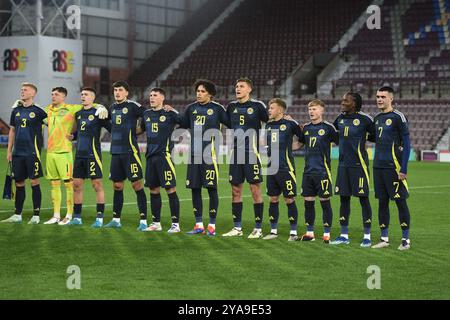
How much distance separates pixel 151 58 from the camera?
48781 millimetres

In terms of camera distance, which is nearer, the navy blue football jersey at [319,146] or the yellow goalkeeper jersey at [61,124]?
the navy blue football jersey at [319,146]

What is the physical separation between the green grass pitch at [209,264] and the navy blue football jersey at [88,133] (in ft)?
3.87

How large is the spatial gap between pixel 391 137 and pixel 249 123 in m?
2.02

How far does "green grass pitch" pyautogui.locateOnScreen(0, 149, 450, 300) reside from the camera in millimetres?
7680

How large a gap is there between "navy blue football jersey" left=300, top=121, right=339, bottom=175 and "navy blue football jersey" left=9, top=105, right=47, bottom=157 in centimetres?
438

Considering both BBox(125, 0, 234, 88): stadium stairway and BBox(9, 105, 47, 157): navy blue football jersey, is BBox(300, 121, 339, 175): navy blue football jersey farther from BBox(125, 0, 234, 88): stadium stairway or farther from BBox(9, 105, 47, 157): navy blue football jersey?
BBox(125, 0, 234, 88): stadium stairway

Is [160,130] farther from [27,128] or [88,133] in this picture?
[27,128]

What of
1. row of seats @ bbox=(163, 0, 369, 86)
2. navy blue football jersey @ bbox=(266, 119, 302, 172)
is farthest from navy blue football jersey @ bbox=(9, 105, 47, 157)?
row of seats @ bbox=(163, 0, 369, 86)

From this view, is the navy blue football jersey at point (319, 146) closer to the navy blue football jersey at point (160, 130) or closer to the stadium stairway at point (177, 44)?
the navy blue football jersey at point (160, 130)

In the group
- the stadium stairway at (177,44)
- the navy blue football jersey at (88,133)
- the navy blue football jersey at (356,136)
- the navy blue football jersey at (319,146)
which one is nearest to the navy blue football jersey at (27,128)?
the navy blue football jersey at (88,133)

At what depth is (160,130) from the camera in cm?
1211

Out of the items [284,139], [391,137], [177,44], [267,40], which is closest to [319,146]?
[284,139]

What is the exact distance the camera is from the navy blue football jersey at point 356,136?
1084 cm

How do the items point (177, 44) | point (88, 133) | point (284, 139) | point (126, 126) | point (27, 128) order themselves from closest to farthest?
point (284, 139) < point (126, 126) < point (88, 133) < point (27, 128) < point (177, 44)
